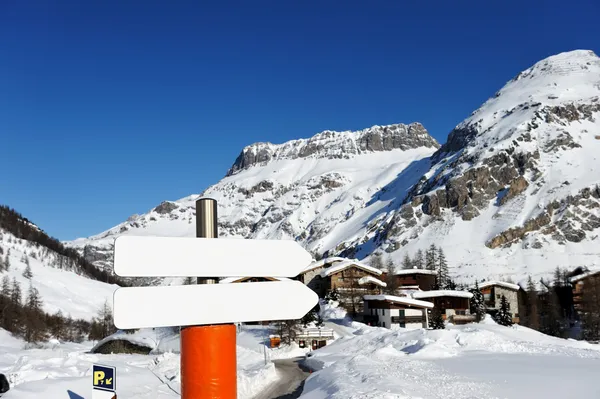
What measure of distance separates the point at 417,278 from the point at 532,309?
18933 millimetres

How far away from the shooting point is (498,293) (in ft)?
243

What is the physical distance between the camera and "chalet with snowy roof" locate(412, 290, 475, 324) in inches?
2447

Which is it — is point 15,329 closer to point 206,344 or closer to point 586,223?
point 206,344

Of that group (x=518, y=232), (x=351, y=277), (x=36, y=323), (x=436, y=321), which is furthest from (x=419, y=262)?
(x=36, y=323)

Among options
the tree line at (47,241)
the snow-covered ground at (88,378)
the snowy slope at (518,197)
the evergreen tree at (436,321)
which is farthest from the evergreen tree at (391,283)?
the tree line at (47,241)

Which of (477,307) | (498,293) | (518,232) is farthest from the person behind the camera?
(518,232)

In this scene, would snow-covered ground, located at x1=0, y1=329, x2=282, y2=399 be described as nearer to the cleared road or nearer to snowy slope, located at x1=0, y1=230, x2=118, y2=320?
the cleared road

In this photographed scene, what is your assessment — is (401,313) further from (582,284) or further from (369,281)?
(582,284)

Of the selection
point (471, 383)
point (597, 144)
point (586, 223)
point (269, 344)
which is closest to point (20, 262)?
point (269, 344)

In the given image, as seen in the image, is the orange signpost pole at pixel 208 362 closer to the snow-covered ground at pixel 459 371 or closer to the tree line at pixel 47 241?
the snow-covered ground at pixel 459 371

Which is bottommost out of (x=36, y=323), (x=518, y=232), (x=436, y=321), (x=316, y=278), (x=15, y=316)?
(x=36, y=323)

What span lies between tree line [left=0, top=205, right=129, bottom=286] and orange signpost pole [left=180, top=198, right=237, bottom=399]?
169129 millimetres

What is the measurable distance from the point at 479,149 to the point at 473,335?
153562 mm

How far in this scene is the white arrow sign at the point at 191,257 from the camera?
2.53 m
